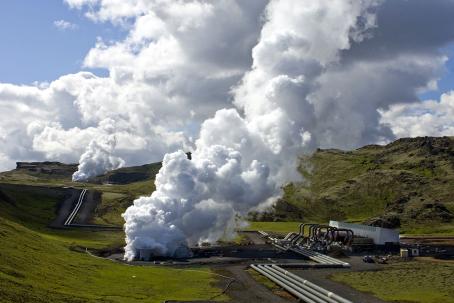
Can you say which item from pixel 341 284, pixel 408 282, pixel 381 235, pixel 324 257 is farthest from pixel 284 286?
pixel 381 235

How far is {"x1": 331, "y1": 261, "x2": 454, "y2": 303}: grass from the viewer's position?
89312 mm

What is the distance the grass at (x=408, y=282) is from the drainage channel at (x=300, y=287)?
34.0 ft

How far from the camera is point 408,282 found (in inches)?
4122

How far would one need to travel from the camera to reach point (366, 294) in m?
92.0

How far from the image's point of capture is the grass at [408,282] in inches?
3516

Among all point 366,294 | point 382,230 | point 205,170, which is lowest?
point 366,294

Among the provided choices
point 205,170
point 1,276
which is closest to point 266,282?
point 1,276

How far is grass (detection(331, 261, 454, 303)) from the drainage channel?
10.4 m

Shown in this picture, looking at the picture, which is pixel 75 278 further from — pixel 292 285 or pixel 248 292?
pixel 292 285

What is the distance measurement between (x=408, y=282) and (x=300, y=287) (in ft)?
85.1

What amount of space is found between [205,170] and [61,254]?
221ft

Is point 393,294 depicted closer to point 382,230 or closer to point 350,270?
point 350,270

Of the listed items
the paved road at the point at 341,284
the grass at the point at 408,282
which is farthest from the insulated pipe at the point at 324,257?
the grass at the point at 408,282

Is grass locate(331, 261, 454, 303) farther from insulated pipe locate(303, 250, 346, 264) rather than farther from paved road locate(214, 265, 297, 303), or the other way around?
paved road locate(214, 265, 297, 303)
